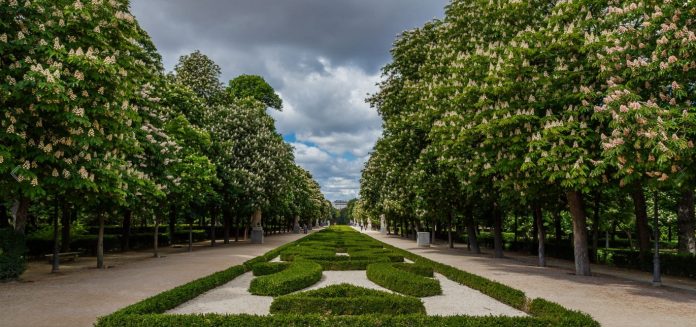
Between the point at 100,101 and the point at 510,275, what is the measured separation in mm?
15310

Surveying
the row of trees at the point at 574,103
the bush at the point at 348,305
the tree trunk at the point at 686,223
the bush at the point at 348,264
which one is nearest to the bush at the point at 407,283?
the bush at the point at 348,305

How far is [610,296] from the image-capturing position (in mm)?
13484

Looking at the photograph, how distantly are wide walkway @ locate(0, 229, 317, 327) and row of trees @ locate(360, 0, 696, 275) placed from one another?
12.0 m

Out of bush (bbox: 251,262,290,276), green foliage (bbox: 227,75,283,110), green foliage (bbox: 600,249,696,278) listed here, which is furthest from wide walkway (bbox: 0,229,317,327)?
green foliage (bbox: 227,75,283,110)

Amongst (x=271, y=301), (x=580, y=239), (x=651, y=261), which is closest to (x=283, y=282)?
(x=271, y=301)

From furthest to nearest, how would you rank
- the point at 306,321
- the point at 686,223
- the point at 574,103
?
the point at 686,223 < the point at 574,103 < the point at 306,321

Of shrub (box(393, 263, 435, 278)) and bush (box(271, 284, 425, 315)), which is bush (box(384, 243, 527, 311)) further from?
bush (box(271, 284, 425, 315))

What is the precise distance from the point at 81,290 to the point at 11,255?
15.5ft

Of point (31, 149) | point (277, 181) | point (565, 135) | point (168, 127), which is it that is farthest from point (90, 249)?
point (565, 135)

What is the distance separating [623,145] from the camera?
1248 cm

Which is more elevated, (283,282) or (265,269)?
(283,282)

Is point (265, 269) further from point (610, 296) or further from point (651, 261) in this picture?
point (651, 261)

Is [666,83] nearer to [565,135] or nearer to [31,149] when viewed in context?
[565,135]

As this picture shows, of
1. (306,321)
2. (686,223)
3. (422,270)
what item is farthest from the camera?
(686,223)
